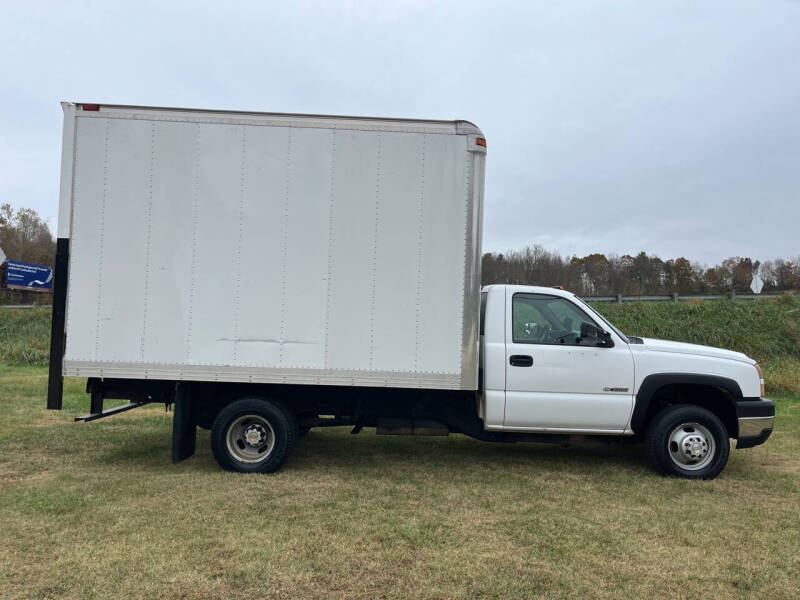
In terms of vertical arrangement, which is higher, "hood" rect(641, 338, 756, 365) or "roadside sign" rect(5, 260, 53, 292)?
"roadside sign" rect(5, 260, 53, 292)

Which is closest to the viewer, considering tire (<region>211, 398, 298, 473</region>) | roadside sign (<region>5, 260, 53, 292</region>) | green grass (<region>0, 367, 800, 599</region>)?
green grass (<region>0, 367, 800, 599</region>)

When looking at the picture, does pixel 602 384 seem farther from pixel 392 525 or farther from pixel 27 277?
pixel 27 277

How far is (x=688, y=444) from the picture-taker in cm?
591

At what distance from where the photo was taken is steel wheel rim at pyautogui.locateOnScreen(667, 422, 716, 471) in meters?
5.91

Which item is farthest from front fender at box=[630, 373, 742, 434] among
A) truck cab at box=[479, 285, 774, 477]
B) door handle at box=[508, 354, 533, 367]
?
door handle at box=[508, 354, 533, 367]

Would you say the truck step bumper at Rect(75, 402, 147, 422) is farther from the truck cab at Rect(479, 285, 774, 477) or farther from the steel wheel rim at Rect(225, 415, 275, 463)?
the truck cab at Rect(479, 285, 774, 477)

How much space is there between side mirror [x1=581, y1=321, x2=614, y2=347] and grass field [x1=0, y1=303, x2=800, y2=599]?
1149 millimetres

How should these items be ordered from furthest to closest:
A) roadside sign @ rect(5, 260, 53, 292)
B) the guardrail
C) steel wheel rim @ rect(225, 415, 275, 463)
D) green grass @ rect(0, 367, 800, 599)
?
roadside sign @ rect(5, 260, 53, 292), the guardrail, steel wheel rim @ rect(225, 415, 275, 463), green grass @ rect(0, 367, 800, 599)

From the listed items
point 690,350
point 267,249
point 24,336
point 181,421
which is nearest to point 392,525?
point 181,421

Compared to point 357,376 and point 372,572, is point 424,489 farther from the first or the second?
point 372,572

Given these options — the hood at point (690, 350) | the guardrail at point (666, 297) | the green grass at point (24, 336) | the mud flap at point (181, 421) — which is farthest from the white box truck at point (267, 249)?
the guardrail at point (666, 297)

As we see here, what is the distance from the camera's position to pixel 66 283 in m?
5.55

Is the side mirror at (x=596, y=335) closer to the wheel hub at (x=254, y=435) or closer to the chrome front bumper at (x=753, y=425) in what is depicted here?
the chrome front bumper at (x=753, y=425)

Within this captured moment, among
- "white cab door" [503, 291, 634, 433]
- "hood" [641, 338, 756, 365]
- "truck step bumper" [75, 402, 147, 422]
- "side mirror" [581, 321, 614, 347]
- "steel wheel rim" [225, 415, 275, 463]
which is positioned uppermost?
"side mirror" [581, 321, 614, 347]
